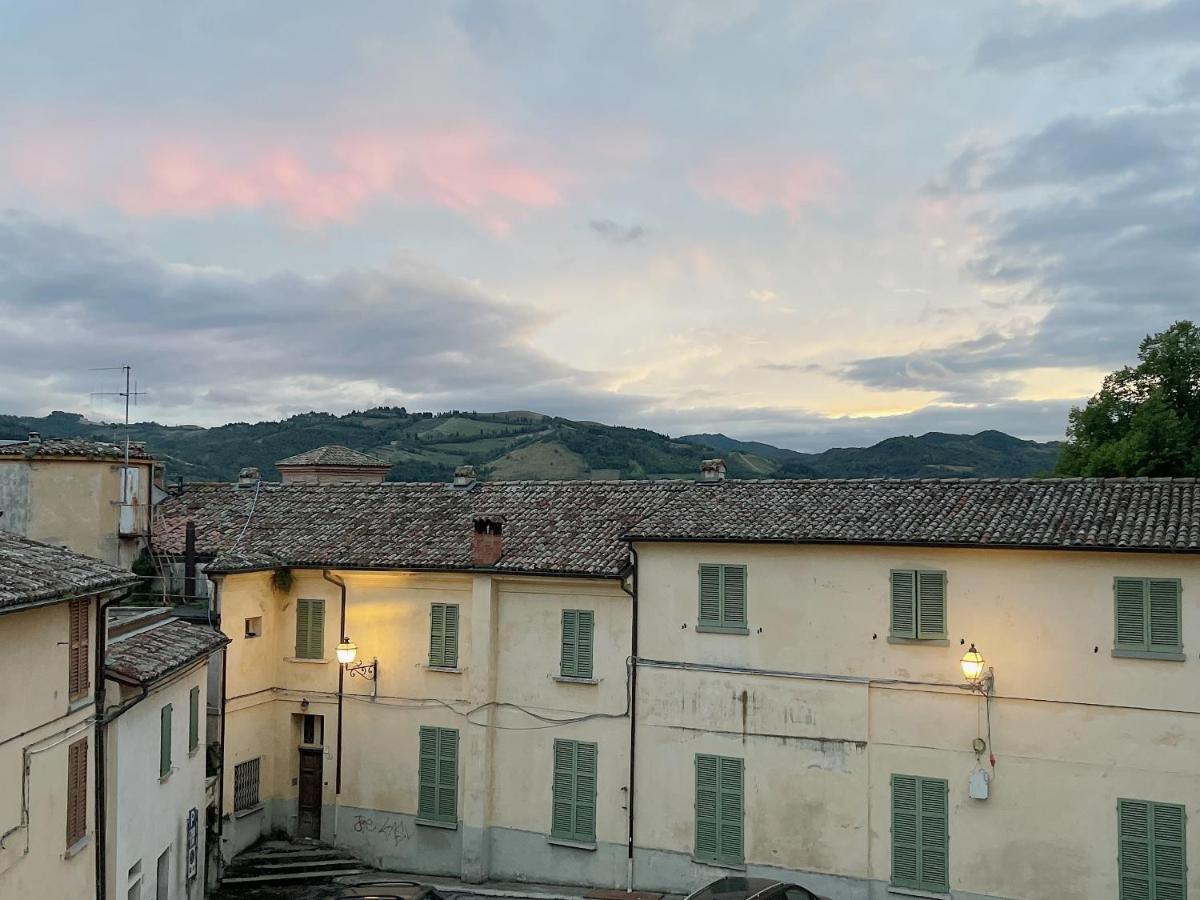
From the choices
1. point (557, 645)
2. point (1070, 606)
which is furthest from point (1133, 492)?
point (557, 645)

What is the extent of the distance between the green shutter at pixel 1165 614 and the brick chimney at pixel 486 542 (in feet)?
43.4

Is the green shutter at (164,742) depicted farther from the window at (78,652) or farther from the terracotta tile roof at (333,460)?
the terracotta tile roof at (333,460)

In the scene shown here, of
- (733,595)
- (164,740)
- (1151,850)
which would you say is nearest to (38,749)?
(164,740)

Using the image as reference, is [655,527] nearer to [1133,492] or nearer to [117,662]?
[1133,492]

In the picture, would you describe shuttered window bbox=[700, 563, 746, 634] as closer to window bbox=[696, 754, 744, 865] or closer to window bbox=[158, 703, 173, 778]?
window bbox=[696, 754, 744, 865]

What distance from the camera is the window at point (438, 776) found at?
76.7ft

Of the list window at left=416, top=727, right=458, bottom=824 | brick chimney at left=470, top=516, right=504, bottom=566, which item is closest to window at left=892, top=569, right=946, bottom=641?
brick chimney at left=470, top=516, right=504, bottom=566

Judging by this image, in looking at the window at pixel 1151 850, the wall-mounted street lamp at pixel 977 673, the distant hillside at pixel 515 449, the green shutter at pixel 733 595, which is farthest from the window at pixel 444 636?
the distant hillside at pixel 515 449

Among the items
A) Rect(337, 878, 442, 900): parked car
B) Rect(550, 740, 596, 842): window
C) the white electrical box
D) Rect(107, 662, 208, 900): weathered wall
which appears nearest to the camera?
Rect(107, 662, 208, 900): weathered wall

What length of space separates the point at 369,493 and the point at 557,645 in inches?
331

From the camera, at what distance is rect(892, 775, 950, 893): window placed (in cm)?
1889

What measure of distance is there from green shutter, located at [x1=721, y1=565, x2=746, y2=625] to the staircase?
10.7 metres

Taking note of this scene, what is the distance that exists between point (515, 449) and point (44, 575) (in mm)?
92068

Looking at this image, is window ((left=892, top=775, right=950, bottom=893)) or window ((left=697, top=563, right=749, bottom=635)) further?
window ((left=697, top=563, right=749, bottom=635))
